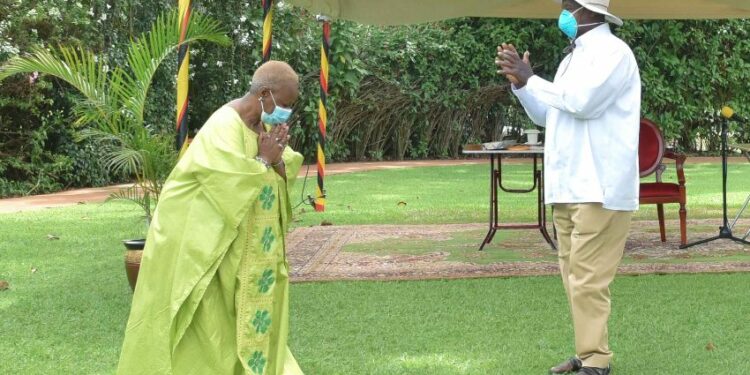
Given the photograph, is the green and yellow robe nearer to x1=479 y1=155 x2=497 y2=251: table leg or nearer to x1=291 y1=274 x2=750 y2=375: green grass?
x1=291 y1=274 x2=750 y2=375: green grass

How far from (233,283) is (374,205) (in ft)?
25.5

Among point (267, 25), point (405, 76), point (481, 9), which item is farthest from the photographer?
point (405, 76)

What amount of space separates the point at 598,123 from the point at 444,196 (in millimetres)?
8440

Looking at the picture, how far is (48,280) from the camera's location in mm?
7074

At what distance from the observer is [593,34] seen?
4.31m

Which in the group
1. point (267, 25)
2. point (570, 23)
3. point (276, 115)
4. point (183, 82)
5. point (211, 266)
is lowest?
point (211, 266)

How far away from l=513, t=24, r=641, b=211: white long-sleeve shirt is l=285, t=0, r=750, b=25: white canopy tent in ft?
12.6

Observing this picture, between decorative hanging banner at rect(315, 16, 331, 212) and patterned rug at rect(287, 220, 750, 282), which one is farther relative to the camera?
decorative hanging banner at rect(315, 16, 331, 212)

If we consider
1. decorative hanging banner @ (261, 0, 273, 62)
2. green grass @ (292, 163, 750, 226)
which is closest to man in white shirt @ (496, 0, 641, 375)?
decorative hanging banner @ (261, 0, 273, 62)

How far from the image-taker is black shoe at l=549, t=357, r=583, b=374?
445 cm

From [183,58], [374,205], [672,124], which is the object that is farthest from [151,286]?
[672,124]

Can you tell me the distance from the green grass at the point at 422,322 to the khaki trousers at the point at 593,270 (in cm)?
33

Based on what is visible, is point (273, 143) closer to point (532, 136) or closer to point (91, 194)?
point (532, 136)

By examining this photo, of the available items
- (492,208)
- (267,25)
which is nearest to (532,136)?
(492,208)
